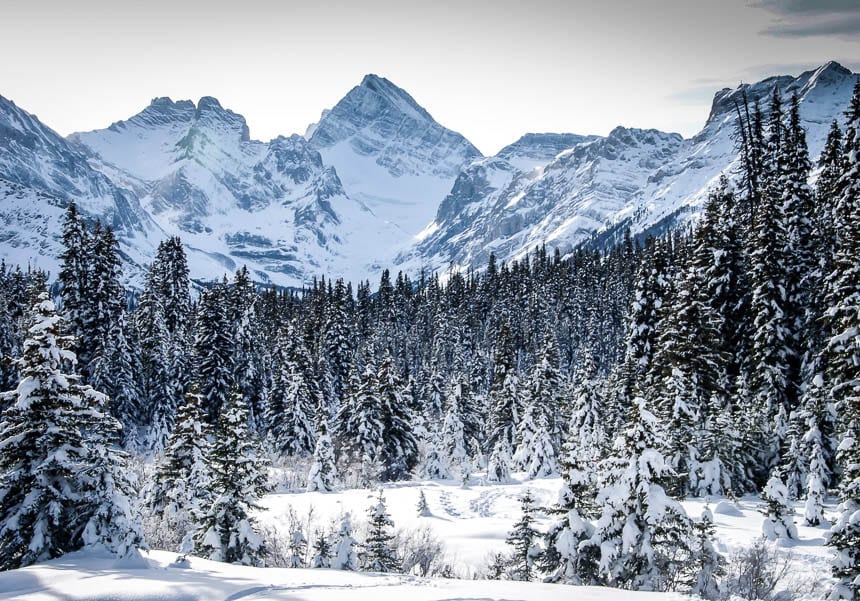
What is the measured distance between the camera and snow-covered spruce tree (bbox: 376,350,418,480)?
138ft

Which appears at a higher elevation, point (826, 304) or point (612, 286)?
point (612, 286)

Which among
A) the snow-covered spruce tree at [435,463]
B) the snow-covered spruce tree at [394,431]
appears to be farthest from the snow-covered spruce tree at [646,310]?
the snow-covered spruce tree at [394,431]

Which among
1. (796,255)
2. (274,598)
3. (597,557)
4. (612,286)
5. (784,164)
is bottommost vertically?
(597,557)

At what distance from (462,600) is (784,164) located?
1380 inches

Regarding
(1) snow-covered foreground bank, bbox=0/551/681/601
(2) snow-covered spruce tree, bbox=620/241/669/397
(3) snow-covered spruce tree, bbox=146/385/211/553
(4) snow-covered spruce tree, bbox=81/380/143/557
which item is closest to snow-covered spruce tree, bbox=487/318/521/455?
(2) snow-covered spruce tree, bbox=620/241/669/397

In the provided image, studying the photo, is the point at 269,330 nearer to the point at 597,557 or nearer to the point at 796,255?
the point at 796,255

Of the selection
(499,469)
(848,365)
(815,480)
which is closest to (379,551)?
(815,480)

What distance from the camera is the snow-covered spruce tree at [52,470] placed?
1228 cm

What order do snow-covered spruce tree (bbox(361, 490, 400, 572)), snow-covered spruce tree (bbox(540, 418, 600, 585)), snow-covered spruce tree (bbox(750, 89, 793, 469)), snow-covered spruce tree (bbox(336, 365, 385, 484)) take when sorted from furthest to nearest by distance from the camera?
1. snow-covered spruce tree (bbox(336, 365, 385, 484))
2. snow-covered spruce tree (bbox(750, 89, 793, 469))
3. snow-covered spruce tree (bbox(361, 490, 400, 572))
4. snow-covered spruce tree (bbox(540, 418, 600, 585))

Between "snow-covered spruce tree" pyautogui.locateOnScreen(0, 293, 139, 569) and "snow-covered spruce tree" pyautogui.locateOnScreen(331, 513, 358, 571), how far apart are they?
560cm

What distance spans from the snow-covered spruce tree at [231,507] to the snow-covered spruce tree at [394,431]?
940 inches

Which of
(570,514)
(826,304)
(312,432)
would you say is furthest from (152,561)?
(312,432)

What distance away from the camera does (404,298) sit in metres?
116

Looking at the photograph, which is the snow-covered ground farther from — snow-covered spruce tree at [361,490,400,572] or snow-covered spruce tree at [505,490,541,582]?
snow-covered spruce tree at [361,490,400,572]
